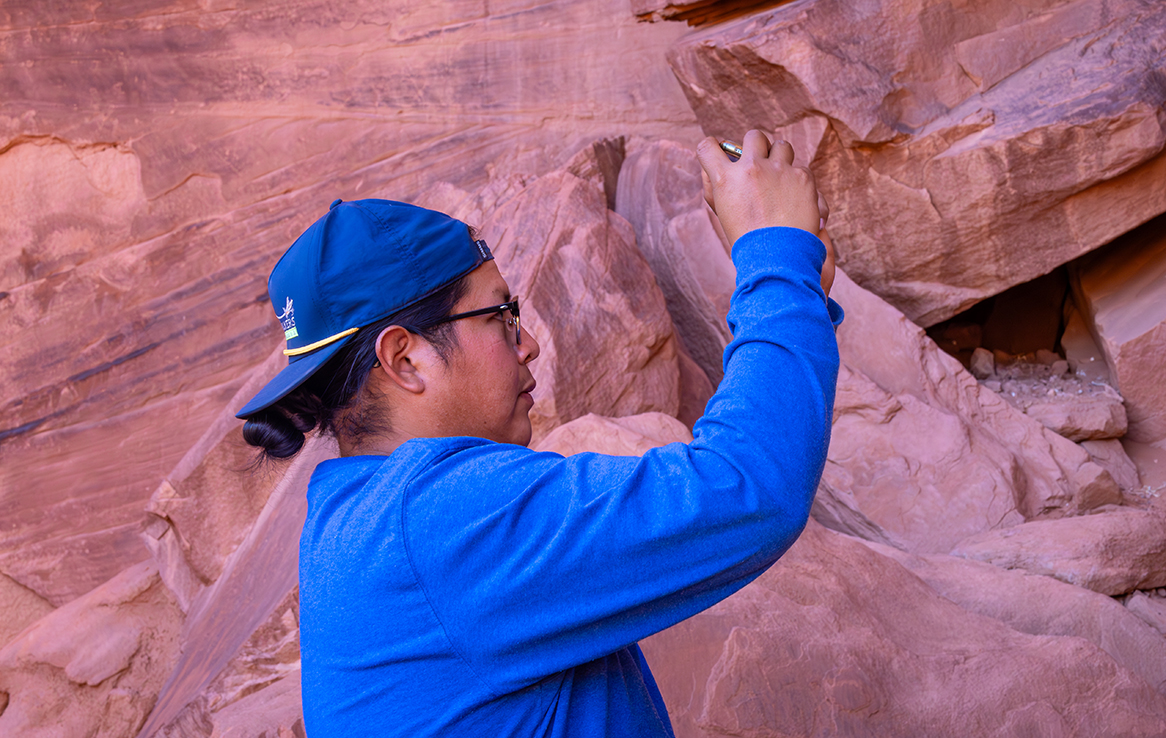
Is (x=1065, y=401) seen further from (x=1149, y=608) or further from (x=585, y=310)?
(x=585, y=310)

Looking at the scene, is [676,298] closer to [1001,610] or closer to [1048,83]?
[1048,83]

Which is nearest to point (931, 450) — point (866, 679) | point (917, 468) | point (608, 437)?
point (917, 468)

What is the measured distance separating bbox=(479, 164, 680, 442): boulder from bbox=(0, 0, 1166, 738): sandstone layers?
0.02 m

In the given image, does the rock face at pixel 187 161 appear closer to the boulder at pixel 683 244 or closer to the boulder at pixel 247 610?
the boulder at pixel 683 244

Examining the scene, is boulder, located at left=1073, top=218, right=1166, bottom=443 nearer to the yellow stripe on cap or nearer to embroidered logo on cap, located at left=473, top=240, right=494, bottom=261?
embroidered logo on cap, located at left=473, top=240, right=494, bottom=261

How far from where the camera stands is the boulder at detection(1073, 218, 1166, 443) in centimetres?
391

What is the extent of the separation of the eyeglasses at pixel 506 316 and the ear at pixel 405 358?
0.13ft

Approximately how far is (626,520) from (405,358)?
0.36 metres

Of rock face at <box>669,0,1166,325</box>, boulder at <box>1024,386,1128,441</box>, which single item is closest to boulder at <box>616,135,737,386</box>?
rock face at <box>669,0,1166,325</box>

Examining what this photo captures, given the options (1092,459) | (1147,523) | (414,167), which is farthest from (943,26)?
(414,167)

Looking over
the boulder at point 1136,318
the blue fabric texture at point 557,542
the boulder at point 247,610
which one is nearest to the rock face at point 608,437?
the boulder at point 247,610

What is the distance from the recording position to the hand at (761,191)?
0.90 metres

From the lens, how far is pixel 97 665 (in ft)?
13.8

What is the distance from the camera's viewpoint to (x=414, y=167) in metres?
5.44
